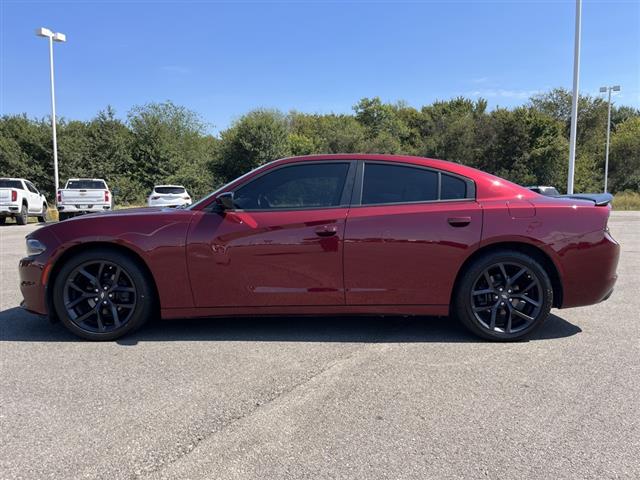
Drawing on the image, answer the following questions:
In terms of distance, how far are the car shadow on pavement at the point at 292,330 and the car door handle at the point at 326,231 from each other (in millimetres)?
945

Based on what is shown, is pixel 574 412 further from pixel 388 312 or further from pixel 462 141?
pixel 462 141

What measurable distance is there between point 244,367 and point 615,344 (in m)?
3.15

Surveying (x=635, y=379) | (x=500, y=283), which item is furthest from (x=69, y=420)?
(x=635, y=379)

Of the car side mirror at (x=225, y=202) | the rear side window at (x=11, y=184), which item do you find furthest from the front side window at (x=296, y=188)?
the rear side window at (x=11, y=184)

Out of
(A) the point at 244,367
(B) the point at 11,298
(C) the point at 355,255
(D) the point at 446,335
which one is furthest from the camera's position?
(B) the point at 11,298

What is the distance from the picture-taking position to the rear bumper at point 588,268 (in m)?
4.26

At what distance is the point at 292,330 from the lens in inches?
184

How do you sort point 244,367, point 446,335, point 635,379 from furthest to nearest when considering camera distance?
1. point 446,335
2. point 244,367
3. point 635,379

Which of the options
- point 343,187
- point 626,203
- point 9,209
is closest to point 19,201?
point 9,209

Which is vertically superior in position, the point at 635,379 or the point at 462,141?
the point at 462,141

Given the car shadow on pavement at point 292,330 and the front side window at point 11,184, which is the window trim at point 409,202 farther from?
the front side window at point 11,184

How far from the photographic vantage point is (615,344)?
4.30 m

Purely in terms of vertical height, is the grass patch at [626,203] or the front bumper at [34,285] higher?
the grass patch at [626,203]

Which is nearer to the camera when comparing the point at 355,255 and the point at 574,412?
the point at 574,412
